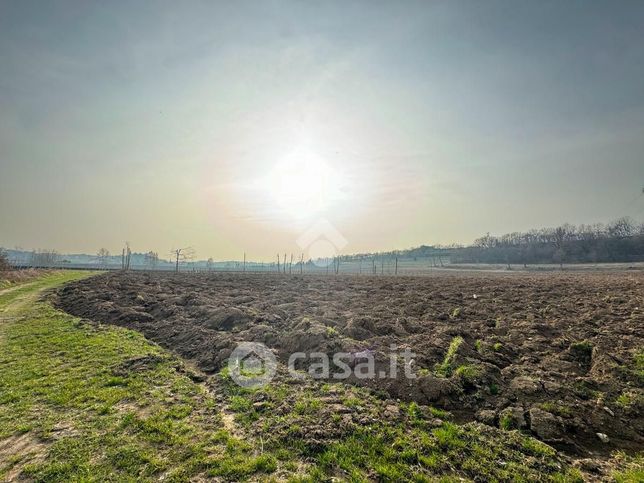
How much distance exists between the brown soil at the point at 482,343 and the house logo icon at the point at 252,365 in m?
0.41

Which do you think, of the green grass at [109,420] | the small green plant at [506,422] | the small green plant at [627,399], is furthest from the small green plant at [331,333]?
the small green plant at [627,399]

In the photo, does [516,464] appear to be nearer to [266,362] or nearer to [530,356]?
[530,356]

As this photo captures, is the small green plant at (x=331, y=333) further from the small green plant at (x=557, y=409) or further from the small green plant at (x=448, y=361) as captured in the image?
the small green plant at (x=557, y=409)

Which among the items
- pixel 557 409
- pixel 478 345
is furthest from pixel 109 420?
pixel 478 345

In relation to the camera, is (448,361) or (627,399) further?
(448,361)

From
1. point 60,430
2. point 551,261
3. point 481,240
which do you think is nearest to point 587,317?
point 60,430

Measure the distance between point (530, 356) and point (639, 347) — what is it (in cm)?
361

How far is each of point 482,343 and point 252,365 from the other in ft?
27.1

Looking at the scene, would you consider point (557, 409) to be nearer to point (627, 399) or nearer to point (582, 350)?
point (627, 399)

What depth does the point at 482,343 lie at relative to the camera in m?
11.2

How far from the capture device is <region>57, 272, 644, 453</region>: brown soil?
7.02 m

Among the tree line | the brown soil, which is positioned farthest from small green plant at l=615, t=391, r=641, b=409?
the tree line

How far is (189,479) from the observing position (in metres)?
5.12

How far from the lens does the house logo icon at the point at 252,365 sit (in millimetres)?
9133
